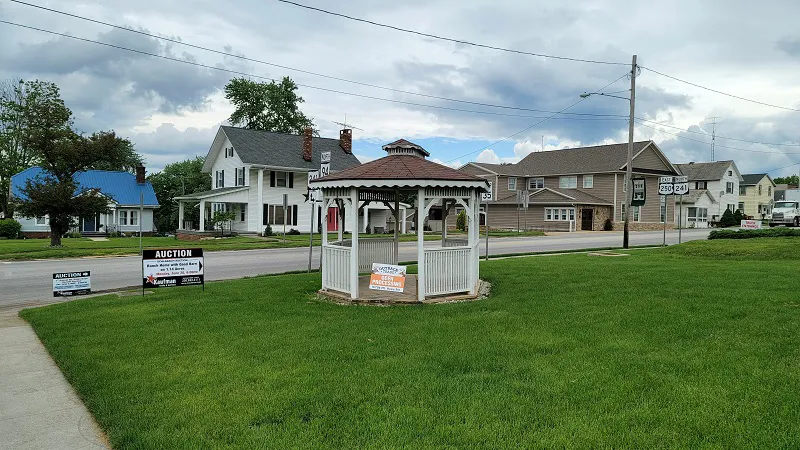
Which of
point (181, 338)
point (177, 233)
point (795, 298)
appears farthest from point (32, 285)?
point (177, 233)

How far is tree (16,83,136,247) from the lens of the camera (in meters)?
28.0

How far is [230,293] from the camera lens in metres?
12.2

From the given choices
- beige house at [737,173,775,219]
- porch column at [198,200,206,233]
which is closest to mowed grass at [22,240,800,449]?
porch column at [198,200,206,233]

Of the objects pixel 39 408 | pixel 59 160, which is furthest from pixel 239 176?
pixel 39 408

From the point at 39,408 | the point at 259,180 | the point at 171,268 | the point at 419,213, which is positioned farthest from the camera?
the point at 259,180

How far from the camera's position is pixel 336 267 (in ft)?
38.0

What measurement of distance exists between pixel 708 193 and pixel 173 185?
59814 mm

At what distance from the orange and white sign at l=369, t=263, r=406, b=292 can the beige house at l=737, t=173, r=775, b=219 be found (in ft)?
265

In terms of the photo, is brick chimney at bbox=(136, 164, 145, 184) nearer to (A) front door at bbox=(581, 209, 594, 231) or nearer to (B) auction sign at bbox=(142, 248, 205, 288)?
(A) front door at bbox=(581, 209, 594, 231)

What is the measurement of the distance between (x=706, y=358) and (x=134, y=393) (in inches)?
253

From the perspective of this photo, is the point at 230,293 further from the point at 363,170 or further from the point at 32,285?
the point at 32,285

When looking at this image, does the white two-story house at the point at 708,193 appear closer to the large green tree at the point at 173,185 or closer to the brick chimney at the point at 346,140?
the brick chimney at the point at 346,140

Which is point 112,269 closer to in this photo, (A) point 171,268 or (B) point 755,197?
(A) point 171,268

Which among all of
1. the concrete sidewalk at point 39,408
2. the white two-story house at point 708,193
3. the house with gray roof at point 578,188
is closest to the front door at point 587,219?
the house with gray roof at point 578,188
